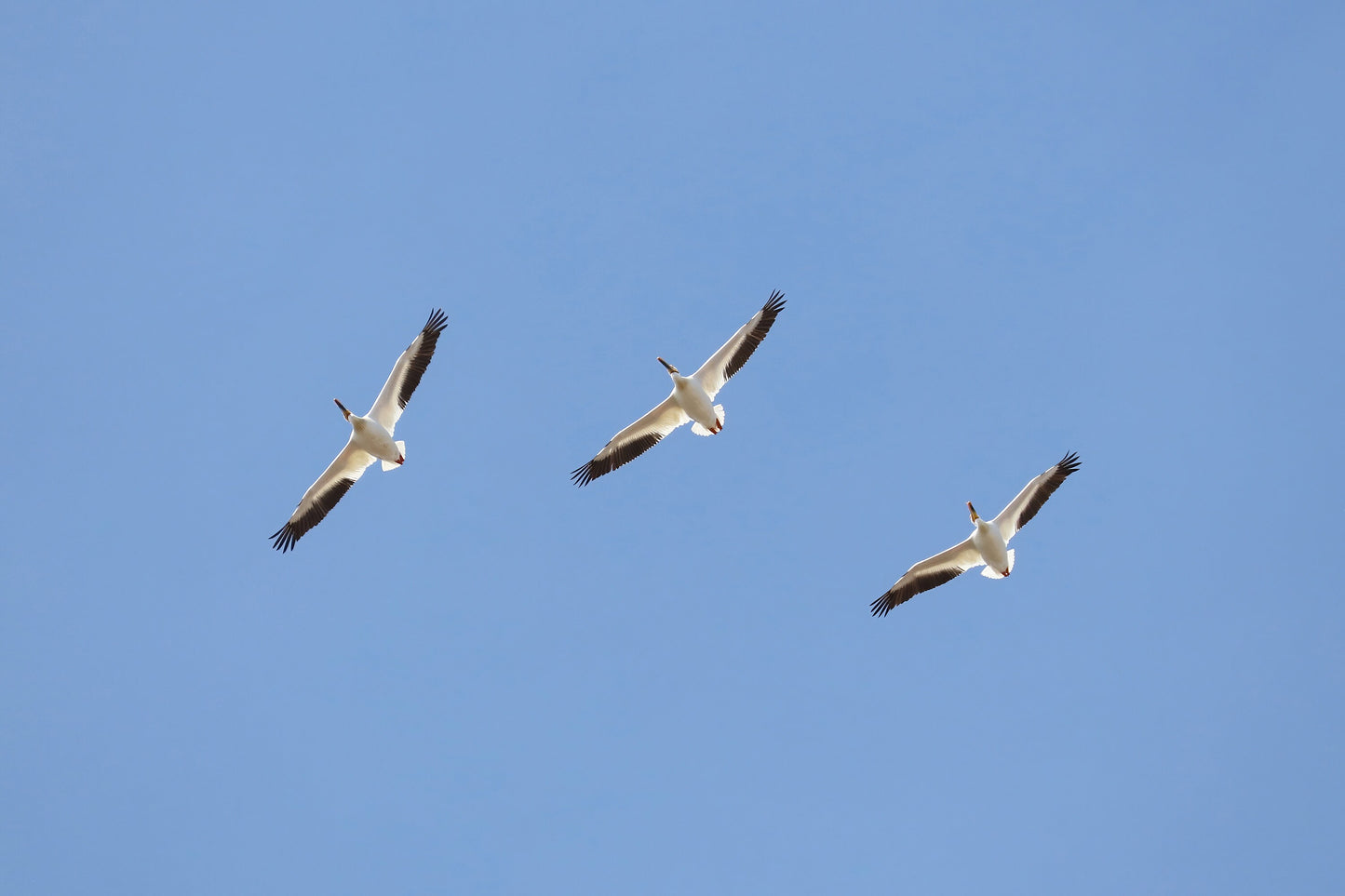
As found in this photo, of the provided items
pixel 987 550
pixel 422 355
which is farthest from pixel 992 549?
pixel 422 355

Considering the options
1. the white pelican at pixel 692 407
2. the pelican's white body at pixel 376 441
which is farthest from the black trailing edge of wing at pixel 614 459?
the pelican's white body at pixel 376 441

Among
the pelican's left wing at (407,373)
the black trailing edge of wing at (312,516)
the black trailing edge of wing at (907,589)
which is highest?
the pelican's left wing at (407,373)

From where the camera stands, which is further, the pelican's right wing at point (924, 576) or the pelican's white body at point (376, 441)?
the pelican's right wing at point (924, 576)

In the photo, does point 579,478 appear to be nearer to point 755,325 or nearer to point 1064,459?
point 755,325

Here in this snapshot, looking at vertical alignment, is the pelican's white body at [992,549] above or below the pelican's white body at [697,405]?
below

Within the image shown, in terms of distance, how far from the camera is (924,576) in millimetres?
21844

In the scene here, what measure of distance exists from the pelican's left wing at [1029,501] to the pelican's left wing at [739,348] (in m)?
5.14

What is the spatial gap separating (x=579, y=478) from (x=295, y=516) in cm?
507

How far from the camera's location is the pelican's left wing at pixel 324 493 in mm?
21828

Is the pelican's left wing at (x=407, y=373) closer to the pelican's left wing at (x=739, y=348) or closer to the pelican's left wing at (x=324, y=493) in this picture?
the pelican's left wing at (x=324, y=493)

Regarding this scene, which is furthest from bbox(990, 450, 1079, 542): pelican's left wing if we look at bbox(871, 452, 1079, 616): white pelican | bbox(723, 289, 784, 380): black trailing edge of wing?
bbox(723, 289, 784, 380): black trailing edge of wing

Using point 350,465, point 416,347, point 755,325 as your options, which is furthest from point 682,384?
point 350,465

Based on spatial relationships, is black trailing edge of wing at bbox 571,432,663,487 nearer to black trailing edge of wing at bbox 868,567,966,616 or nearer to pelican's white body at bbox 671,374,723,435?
pelican's white body at bbox 671,374,723,435

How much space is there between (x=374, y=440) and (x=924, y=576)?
Result: 385 inches
